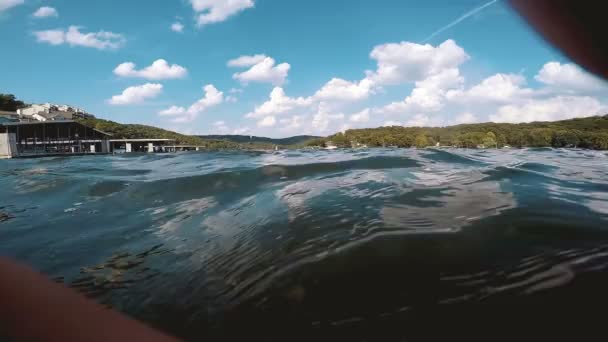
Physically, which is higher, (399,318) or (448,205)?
(448,205)

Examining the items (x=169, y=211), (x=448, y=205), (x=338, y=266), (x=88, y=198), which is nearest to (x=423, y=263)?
(x=338, y=266)

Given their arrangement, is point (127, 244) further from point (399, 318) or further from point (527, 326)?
point (527, 326)

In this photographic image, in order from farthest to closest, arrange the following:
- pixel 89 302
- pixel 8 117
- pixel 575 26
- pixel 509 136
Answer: pixel 509 136
pixel 8 117
pixel 89 302
pixel 575 26

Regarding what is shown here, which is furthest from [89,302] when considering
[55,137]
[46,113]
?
[46,113]

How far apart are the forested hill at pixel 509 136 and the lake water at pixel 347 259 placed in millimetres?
7780

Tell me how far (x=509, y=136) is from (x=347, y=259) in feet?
285

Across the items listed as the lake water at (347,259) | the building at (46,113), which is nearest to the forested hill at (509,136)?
the lake water at (347,259)

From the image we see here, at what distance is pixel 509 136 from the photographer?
74.0 meters

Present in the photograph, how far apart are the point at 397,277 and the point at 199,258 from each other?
1.22 m

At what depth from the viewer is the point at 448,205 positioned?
2641mm

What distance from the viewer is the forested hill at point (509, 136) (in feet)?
109

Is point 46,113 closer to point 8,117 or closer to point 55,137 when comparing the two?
point 8,117

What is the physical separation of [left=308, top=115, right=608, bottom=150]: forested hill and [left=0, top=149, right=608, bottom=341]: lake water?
778 cm

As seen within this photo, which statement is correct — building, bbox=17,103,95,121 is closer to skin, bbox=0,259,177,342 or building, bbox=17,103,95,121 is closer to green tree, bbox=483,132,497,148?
skin, bbox=0,259,177,342
